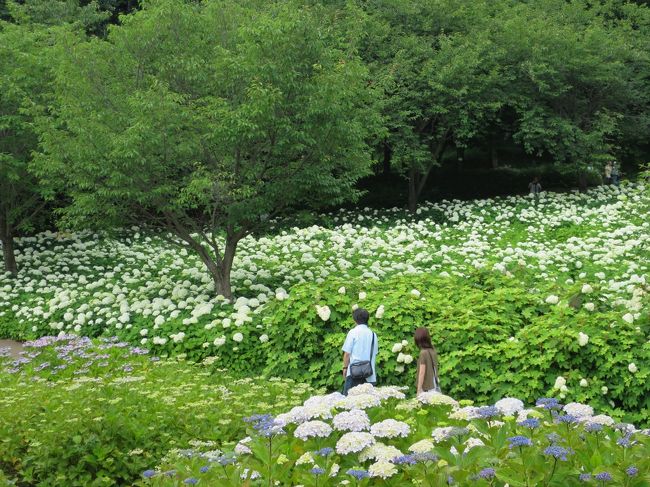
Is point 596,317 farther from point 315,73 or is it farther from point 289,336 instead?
point 315,73

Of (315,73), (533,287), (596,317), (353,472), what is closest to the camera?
(353,472)

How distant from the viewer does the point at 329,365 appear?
9117 mm

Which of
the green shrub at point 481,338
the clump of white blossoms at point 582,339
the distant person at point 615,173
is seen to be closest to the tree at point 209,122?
the green shrub at point 481,338

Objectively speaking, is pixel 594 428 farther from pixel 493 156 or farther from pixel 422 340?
pixel 493 156

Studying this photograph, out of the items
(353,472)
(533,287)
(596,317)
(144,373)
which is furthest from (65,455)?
(533,287)

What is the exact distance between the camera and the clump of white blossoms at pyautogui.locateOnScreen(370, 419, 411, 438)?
347 cm

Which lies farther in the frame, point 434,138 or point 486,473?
point 434,138

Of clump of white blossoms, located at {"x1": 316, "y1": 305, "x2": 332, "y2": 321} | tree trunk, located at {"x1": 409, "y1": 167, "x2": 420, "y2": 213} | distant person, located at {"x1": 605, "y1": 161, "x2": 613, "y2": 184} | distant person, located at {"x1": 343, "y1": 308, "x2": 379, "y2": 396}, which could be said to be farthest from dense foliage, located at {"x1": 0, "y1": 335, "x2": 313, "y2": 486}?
distant person, located at {"x1": 605, "y1": 161, "x2": 613, "y2": 184}

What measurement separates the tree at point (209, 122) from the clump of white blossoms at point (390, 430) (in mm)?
8460

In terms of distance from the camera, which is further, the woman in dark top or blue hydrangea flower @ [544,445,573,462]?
the woman in dark top

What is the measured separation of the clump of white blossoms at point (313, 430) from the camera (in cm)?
353

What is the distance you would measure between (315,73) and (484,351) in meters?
6.44

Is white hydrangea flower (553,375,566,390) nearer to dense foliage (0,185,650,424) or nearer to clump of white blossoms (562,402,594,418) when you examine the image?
dense foliage (0,185,650,424)

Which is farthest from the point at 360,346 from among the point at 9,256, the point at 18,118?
the point at 9,256
